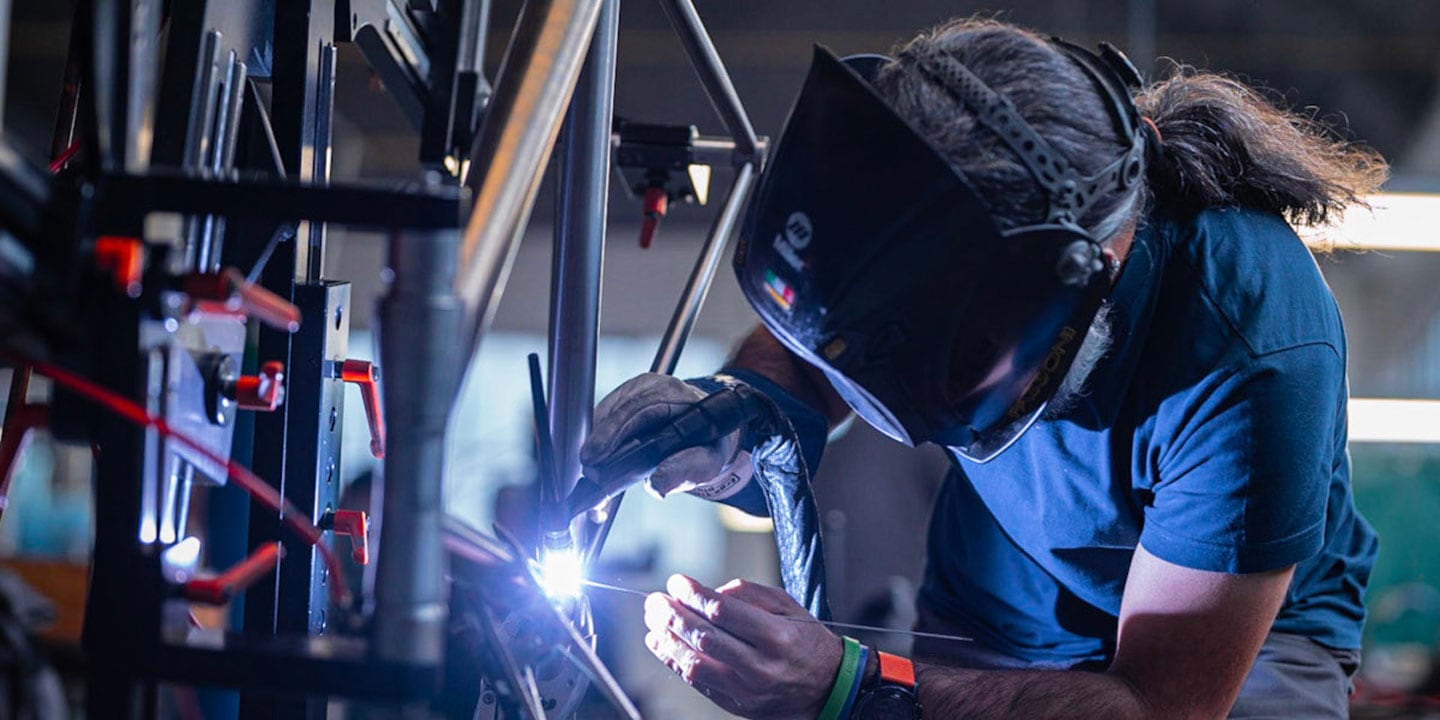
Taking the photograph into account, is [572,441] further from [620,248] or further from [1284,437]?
[620,248]

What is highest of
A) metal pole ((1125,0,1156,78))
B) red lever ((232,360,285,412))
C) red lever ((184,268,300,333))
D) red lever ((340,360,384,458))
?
metal pole ((1125,0,1156,78))

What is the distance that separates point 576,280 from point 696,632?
398mm

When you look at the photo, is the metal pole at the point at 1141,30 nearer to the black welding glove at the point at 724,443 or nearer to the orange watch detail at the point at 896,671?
the black welding glove at the point at 724,443

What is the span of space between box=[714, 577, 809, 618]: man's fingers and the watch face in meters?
0.12

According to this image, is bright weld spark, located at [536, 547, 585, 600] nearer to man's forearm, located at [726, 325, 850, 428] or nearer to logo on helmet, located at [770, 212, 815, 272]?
logo on helmet, located at [770, 212, 815, 272]

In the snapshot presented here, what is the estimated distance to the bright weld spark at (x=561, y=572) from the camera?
118 cm

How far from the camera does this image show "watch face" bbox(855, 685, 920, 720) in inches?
53.1

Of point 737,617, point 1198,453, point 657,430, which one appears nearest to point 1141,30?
point 1198,453

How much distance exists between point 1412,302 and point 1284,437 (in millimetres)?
5298

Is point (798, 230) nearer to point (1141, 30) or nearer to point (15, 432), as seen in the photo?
point (15, 432)

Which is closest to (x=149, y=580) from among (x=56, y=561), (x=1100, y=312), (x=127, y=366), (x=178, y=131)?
(x=127, y=366)

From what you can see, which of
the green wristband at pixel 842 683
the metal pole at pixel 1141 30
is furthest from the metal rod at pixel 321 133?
the metal pole at pixel 1141 30

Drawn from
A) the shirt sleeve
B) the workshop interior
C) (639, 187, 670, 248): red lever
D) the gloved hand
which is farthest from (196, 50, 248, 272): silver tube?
the shirt sleeve

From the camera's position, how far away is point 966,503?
186cm
